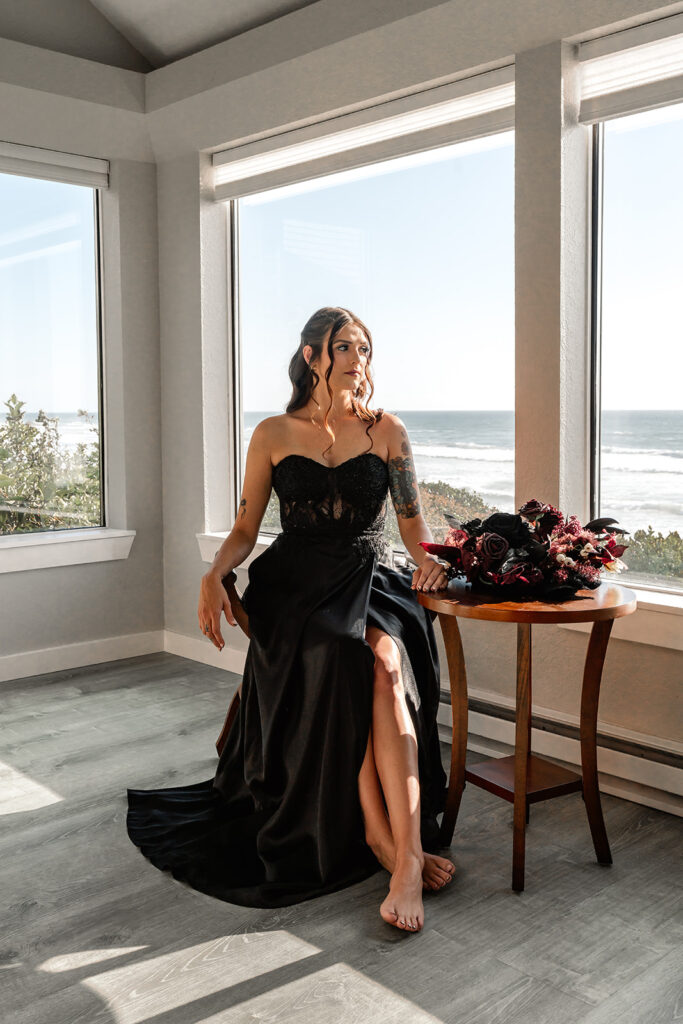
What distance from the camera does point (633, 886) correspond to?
2395mm

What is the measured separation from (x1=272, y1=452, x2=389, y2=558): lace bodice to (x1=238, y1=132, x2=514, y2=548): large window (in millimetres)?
750

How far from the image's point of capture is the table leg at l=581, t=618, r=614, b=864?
8.15ft

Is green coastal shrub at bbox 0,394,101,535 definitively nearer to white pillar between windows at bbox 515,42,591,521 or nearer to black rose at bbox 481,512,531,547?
white pillar between windows at bbox 515,42,591,521

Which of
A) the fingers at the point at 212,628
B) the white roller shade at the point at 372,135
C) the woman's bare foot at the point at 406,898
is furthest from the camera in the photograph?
the white roller shade at the point at 372,135

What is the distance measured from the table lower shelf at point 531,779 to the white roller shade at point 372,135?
214 cm

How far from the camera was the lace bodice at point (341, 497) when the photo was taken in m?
2.92

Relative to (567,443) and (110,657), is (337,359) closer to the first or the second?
(567,443)

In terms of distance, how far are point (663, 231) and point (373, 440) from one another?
3.68 ft

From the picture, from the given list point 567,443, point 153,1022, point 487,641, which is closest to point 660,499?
point 567,443

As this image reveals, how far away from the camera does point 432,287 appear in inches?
146

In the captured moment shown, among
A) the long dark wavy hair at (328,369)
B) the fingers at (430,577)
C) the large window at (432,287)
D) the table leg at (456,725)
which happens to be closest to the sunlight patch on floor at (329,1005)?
the table leg at (456,725)

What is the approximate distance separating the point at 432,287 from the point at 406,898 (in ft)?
7.62

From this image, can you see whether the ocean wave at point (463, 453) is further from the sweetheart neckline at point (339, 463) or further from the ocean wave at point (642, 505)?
the sweetheart neckline at point (339, 463)

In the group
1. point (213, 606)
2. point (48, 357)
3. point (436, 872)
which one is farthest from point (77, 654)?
point (436, 872)
